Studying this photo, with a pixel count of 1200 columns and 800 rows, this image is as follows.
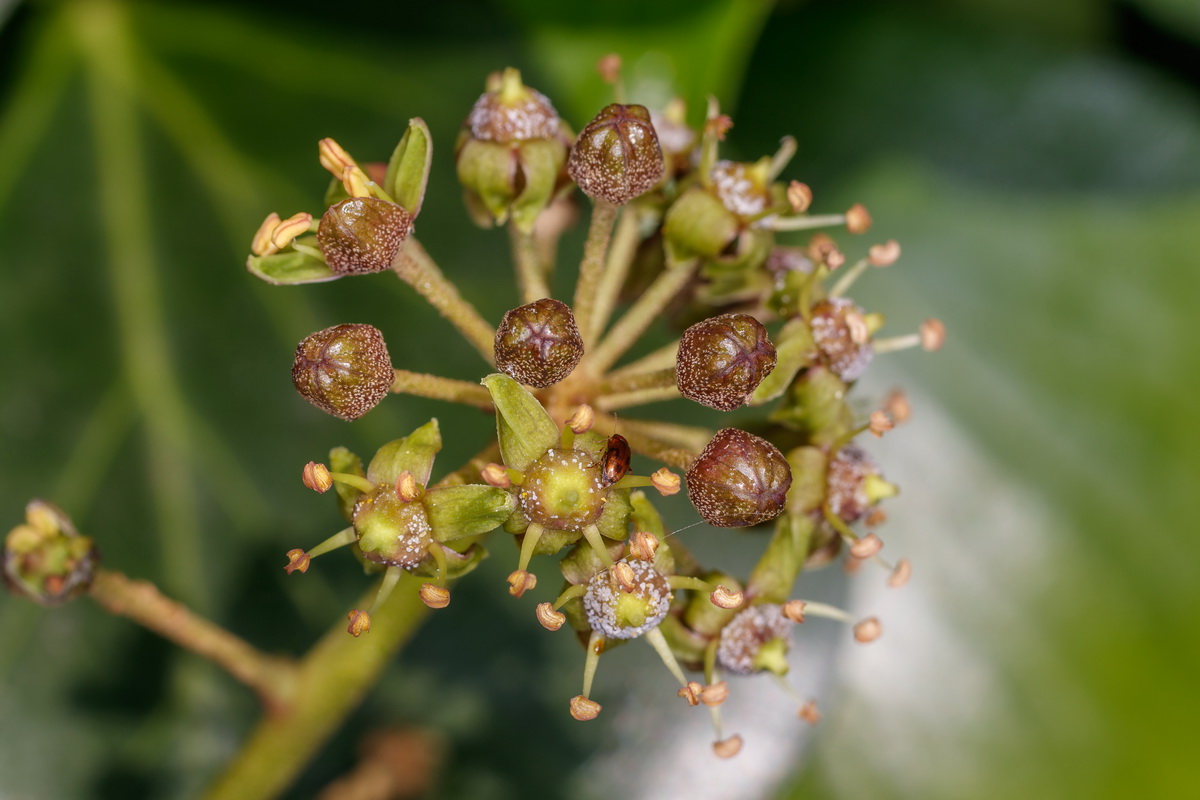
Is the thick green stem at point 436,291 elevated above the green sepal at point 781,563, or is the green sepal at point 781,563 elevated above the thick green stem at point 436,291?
the thick green stem at point 436,291

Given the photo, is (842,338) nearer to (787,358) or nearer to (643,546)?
(787,358)

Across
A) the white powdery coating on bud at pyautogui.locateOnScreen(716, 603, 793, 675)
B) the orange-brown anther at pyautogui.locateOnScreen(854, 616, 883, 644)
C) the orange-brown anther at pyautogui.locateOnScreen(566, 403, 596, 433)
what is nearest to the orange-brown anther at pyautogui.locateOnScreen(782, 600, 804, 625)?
the white powdery coating on bud at pyautogui.locateOnScreen(716, 603, 793, 675)

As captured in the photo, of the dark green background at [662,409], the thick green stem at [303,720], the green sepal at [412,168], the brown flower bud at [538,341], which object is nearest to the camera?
the brown flower bud at [538,341]

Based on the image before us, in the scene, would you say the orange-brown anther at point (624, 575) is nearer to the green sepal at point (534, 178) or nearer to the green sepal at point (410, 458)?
the green sepal at point (410, 458)

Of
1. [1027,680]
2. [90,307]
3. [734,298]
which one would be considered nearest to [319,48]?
[90,307]

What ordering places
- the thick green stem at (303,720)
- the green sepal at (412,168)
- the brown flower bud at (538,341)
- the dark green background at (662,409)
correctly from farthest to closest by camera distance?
the dark green background at (662,409) < the thick green stem at (303,720) < the green sepal at (412,168) < the brown flower bud at (538,341)

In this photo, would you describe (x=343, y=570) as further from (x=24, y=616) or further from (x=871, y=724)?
(x=871, y=724)

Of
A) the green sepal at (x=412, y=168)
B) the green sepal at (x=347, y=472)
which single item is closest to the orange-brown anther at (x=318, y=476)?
the green sepal at (x=347, y=472)
